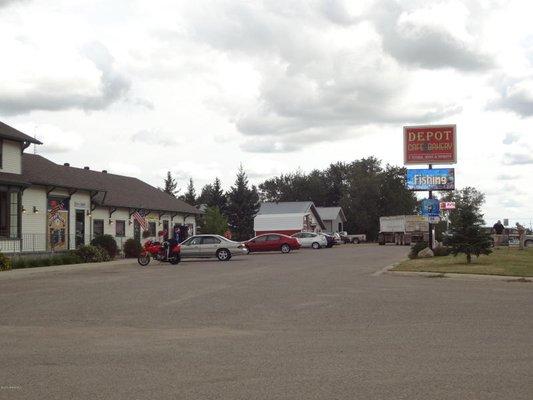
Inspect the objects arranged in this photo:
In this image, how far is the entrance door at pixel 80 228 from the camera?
3716cm

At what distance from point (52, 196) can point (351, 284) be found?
71.2 ft

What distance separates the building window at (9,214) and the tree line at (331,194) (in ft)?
103

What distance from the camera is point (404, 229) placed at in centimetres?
7088

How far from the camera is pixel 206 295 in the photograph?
15.9 metres

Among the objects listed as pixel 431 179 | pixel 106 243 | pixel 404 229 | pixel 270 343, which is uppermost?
pixel 431 179

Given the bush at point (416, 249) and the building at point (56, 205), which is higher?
the building at point (56, 205)

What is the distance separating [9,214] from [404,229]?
158ft

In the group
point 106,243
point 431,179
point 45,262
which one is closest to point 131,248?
point 106,243

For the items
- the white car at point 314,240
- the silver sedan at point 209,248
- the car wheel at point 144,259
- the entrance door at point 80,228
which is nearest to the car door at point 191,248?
the silver sedan at point 209,248

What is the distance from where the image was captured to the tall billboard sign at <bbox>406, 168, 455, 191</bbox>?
38.0m

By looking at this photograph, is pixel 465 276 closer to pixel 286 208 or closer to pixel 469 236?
pixel 469 236

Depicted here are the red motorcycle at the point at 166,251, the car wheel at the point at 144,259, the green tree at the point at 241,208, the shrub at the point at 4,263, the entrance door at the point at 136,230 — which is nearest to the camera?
the shrub at the point at 4,263

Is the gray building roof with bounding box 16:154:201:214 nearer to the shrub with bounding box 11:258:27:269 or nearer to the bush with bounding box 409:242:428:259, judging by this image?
the shrub with bounding box 11:258:27:269

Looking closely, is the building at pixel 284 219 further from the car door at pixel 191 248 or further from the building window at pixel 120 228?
the car door at pixel 191 248
